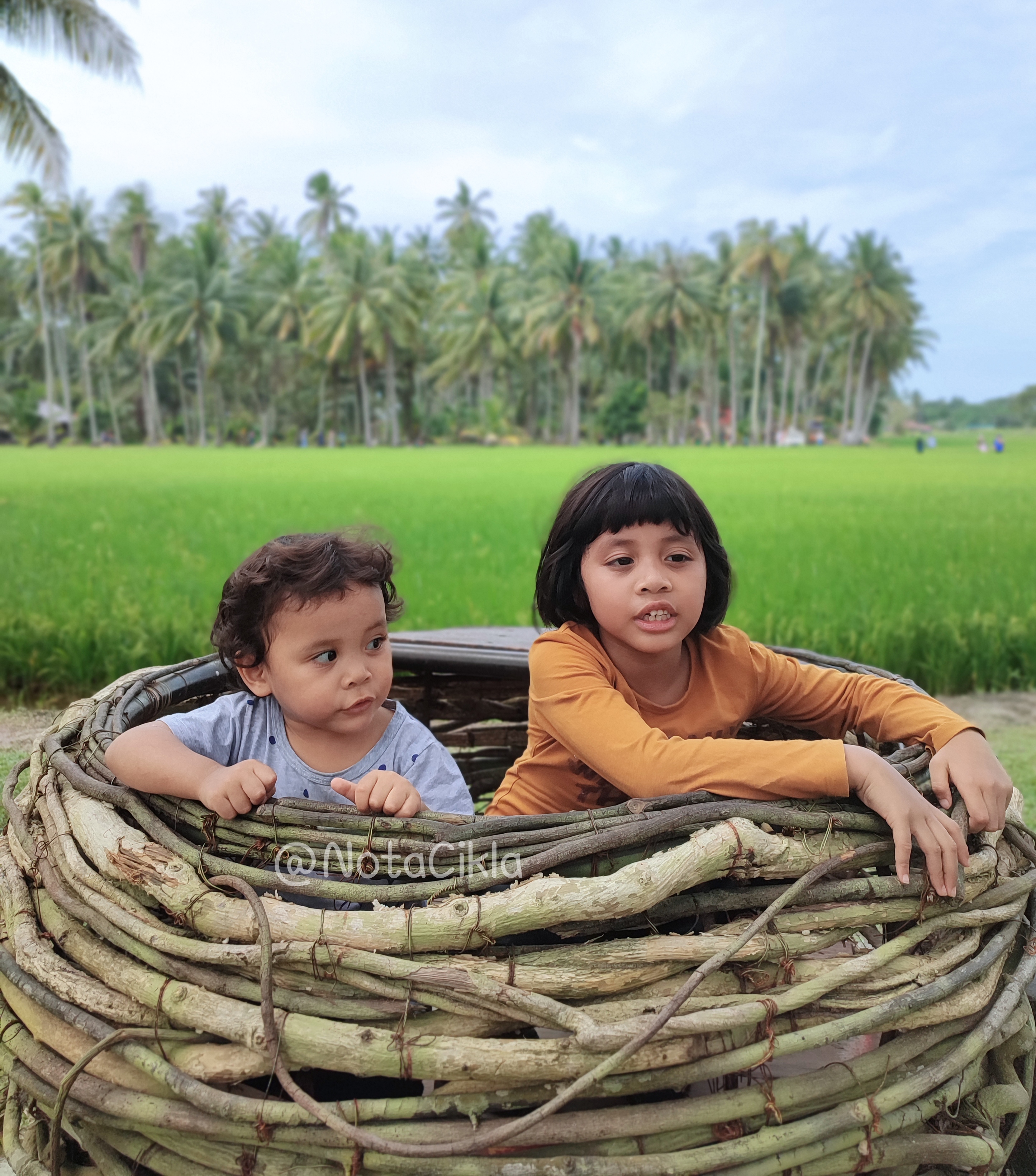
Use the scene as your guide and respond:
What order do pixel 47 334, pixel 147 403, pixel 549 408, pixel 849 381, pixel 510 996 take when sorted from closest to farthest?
pixel 510 996 → pixel 47 334 → pixel 147 403 → pixel 849 381 → pixel 549 408

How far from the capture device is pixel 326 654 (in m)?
1.36

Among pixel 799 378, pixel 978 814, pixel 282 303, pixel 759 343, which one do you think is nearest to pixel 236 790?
pixel 978 814

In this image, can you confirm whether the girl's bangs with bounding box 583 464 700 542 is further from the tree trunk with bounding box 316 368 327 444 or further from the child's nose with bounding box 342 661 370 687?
the tree trunk with bounding box 316 368 327 444

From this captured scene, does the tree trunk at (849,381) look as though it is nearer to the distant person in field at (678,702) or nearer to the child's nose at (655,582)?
the distant person in field at (678,702)

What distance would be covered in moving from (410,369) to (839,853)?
142 feet

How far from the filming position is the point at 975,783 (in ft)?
3.70

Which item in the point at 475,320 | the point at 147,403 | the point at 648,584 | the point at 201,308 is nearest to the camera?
the point at 648,584

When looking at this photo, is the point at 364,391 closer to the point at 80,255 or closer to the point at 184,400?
the point at 184,400

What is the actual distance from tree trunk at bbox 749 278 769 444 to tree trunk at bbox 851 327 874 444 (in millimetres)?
4280

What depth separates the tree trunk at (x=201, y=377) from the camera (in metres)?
36.6

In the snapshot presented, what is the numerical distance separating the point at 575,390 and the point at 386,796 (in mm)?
40624

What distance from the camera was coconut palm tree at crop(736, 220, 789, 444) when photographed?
4000 cm

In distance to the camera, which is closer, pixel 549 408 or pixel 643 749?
pixel 643 749

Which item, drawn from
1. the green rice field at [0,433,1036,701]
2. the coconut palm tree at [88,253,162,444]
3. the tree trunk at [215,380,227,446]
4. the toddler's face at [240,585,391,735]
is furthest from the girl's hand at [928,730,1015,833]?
the tree trunk at [215,380,227,446]
